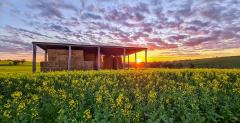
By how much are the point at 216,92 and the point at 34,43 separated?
69.5 feet

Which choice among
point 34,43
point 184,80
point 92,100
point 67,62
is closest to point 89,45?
point 67,62

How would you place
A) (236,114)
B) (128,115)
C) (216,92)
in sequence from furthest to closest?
(216,92)
(236,114)
(128,115)

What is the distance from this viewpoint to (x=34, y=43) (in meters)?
28.1

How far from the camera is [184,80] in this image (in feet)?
59.0

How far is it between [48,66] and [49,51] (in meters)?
1.83

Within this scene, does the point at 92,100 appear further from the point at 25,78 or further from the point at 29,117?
the point at 25,78

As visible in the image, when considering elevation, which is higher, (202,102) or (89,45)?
(89,45)

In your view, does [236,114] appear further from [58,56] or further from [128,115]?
[58,56]

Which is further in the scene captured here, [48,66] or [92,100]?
[48,66]

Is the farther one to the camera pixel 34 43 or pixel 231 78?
pixel 34 43

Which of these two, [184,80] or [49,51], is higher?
[49,51]

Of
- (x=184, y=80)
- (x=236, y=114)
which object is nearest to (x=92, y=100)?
(x=236, y=114)

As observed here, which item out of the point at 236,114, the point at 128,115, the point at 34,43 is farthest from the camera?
the point at 34,43

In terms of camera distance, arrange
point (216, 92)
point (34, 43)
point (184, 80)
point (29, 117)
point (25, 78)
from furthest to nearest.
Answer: point (34, 43)
point (184, 80)
point (25, 78)
point (216, 92)
point (29, 117)
